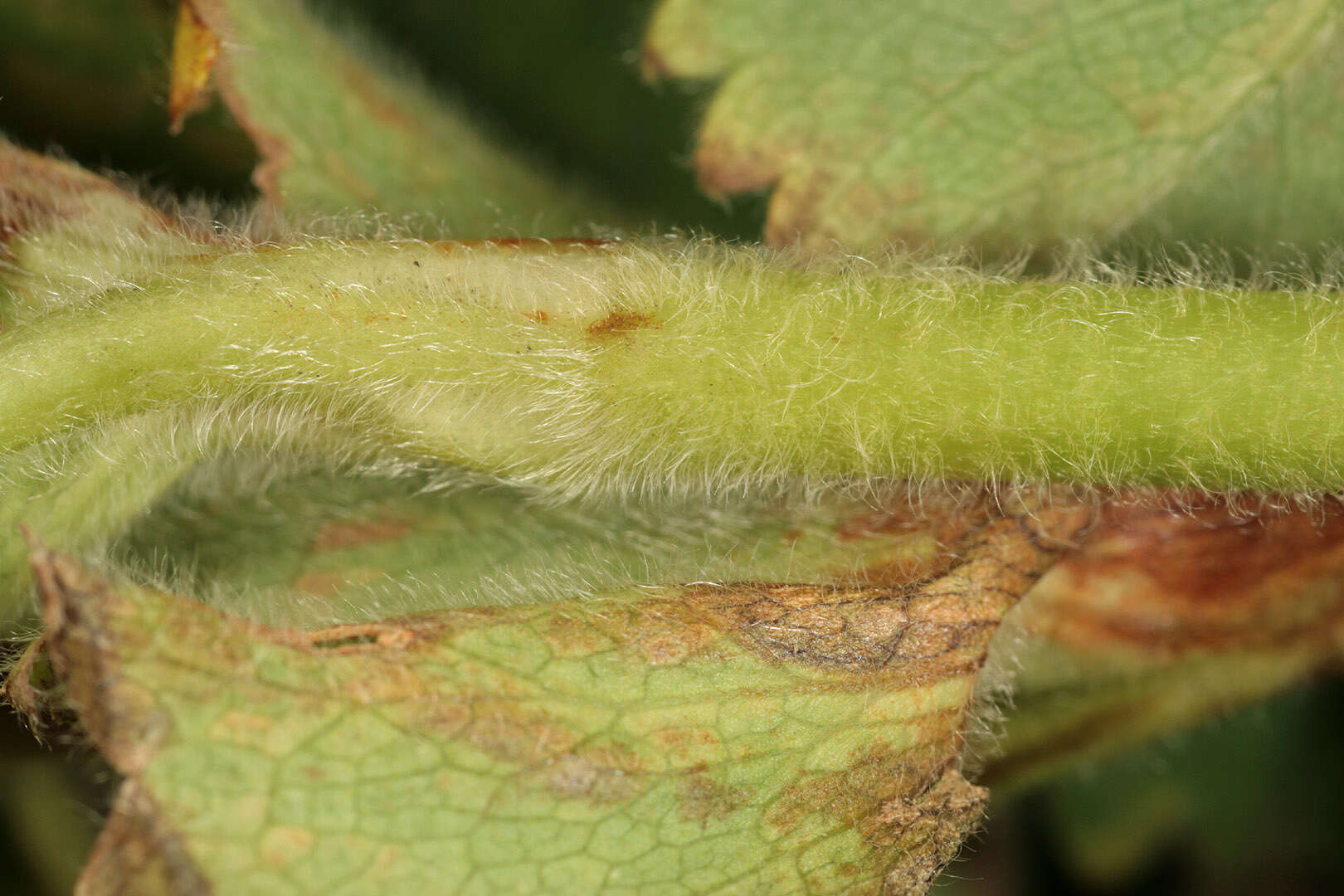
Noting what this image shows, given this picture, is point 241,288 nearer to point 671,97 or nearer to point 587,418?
point 587,418

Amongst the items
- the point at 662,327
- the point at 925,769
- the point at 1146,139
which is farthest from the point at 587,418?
the point at 1146,139

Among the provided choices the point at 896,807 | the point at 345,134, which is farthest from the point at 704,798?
the point at 345,134

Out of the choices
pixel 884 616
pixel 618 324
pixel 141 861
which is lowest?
pixel 141 861

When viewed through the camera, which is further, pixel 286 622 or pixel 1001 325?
pixel 1001 325

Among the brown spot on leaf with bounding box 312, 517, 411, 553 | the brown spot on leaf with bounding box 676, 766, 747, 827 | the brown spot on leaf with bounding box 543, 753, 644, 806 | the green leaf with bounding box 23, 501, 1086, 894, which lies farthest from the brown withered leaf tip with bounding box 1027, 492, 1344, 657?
the brown spot on leaf with bounding box 312, 517, 411, 553

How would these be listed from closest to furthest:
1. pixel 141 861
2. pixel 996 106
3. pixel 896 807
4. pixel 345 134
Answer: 1. pixel 141 861
2. pixel 896 807
3. pixel 996 106
4. pixel 345 134

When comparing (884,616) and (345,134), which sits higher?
(345,134)

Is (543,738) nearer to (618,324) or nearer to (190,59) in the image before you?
(618,324)
